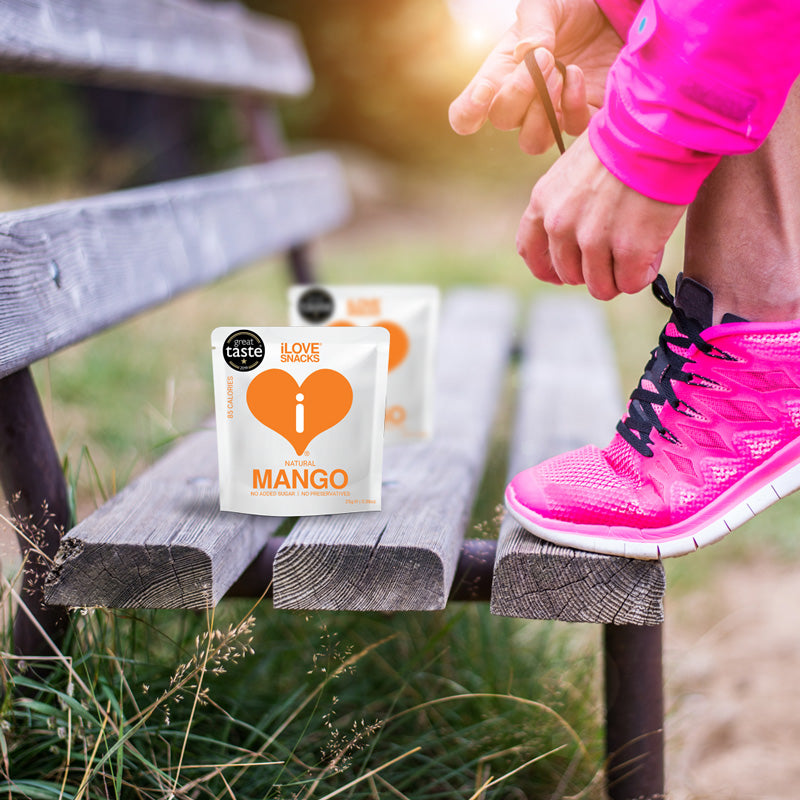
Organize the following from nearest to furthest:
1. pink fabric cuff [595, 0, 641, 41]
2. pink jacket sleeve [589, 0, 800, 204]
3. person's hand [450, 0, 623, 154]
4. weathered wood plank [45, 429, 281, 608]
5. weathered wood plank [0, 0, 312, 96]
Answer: pink jacket sleeve [589, 0, 800, 204] → weathered wood plank [45, 429, 281, 608] → person's hand [450, 0, 623, 154] → pink fabric cuff [595, 0, 641, 41] → weathered wood plank [0, 0, 312, 96]

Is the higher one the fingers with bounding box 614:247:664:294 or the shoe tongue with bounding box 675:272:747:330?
the fingers with bounding box 614:247:664:294

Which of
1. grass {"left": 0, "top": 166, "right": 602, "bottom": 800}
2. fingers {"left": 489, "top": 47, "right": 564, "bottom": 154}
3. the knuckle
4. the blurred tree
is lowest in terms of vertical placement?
the blurred tree

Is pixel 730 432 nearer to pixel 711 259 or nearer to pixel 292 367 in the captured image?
pixel 711 259

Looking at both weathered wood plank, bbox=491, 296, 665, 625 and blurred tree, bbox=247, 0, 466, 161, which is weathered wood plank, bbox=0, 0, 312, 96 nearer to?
weathered wood plank, bbox=491, 296, 665, 625

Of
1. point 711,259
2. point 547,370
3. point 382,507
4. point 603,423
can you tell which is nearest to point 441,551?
point 382,507

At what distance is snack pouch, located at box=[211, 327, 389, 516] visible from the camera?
3.27ft

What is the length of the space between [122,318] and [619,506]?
805 mm

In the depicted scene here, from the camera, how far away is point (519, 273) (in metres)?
4.69

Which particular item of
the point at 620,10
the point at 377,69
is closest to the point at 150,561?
the point at 620,10

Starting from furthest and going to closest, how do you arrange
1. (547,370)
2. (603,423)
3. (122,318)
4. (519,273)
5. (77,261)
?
(519,273) < (547,370) < (603,423) < (122,318) < (77,261)

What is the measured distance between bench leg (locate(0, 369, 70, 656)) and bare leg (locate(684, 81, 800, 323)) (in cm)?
83

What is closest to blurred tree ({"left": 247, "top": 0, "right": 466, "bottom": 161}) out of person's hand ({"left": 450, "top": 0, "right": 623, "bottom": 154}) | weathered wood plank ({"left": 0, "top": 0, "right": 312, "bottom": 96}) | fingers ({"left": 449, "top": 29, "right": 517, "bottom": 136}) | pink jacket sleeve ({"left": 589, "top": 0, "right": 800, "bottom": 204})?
weathered wood plank ({"left": 0, "top": 0, "right": 312, "bottom": 96})

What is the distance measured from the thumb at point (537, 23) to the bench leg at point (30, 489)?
73cm

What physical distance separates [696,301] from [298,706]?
750 millimetres
